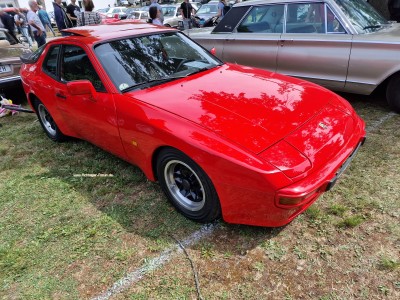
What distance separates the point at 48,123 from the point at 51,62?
1059 millimetres

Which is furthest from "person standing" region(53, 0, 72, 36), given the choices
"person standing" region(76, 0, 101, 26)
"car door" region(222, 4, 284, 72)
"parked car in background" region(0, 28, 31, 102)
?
"car door" region(222, 4, 284, 72)

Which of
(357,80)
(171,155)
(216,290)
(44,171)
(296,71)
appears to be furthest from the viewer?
(296,71)

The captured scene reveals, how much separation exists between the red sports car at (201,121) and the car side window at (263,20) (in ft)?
6.33

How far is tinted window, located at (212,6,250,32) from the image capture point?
214 inches

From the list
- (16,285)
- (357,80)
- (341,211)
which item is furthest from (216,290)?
(357,80)


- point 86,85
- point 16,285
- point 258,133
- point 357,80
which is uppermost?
point 86,85

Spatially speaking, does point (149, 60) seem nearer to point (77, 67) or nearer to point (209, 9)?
point (77, 67)

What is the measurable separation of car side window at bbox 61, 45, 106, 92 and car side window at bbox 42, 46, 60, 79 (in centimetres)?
19

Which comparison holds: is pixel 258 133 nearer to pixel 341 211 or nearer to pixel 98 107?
pixel 341 211

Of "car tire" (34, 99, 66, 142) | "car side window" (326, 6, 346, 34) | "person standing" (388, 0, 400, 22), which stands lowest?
"car tire" (34, 99, 66, 142)

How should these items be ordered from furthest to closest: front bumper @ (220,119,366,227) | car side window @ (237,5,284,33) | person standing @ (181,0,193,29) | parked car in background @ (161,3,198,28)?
A: 1. parked car in background @ (161,3,198,28)
2. person standing @ (181,0,193,29)
3. car side window @ (237,5,284,33)
4. front bumper @ (220,119,366,227)

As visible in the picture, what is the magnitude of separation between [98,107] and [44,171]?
132 cm

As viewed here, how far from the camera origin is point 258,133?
2285 millimetres

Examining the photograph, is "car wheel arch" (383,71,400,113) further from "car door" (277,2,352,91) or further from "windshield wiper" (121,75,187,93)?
"windshield wiper" (121,75,187,93)
